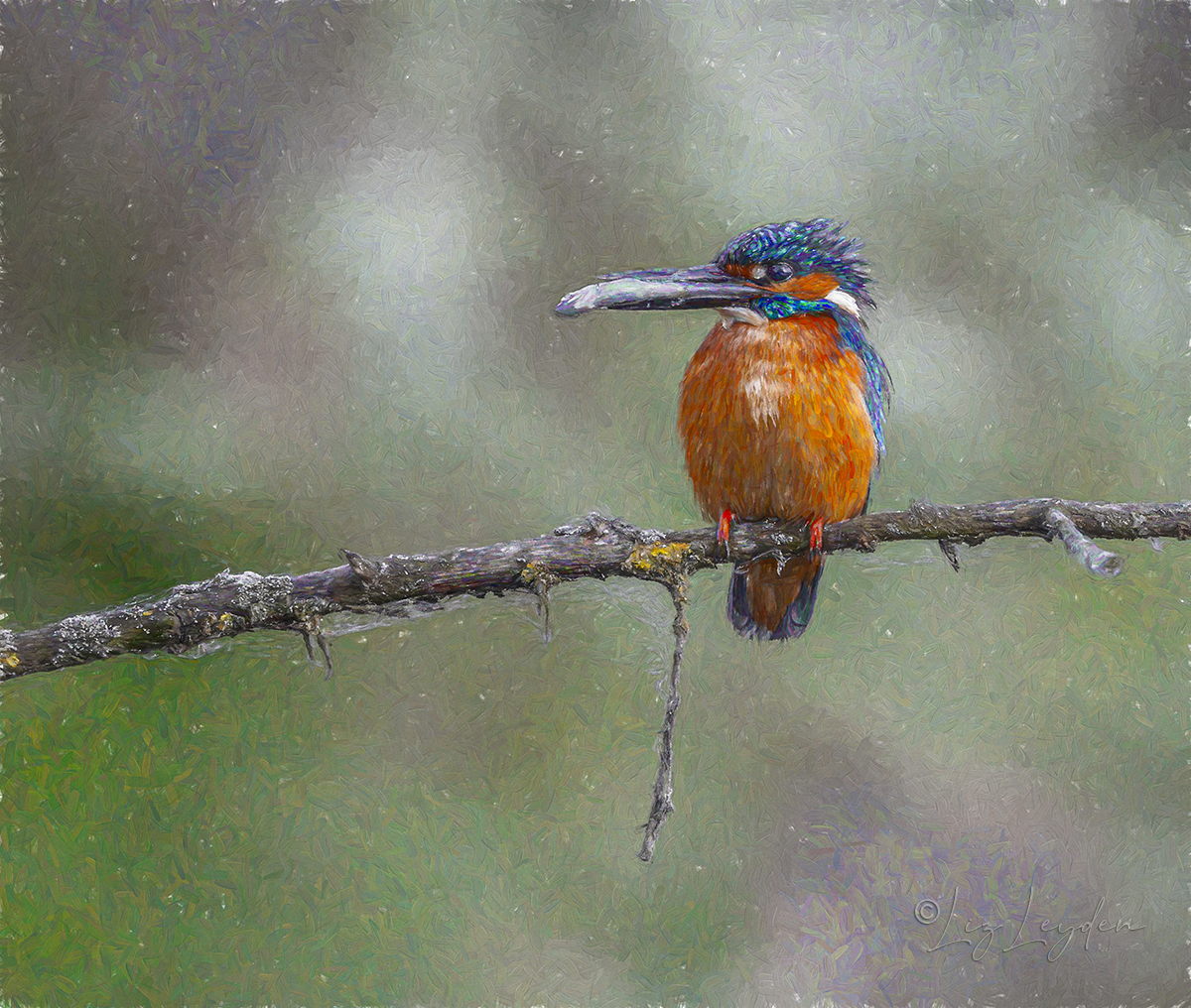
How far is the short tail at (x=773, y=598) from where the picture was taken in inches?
96.1

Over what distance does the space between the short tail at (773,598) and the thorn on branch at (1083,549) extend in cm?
84

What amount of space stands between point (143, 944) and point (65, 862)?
35 cm

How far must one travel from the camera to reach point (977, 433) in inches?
129

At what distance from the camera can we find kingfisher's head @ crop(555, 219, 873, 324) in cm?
211

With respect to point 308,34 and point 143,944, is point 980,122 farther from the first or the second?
point 143,944

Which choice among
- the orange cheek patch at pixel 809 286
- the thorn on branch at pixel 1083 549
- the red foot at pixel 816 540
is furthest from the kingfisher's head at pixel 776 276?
the thorn on branch at pixel 1083 549

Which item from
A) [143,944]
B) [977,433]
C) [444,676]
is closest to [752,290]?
[977,433]

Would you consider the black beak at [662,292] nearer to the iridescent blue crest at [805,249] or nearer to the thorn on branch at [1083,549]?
the iridescent blue crest at [805,249]

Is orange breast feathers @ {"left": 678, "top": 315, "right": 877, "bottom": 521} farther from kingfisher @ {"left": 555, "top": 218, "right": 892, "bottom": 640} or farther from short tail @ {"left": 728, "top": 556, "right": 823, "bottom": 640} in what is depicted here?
short tail @ {"left": 728, "top": 556, "right": 823, "bottom": 640}

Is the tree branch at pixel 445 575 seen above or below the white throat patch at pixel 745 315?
below

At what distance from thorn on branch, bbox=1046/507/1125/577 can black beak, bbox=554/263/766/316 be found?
2.89 ft

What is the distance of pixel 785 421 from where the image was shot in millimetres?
2123
